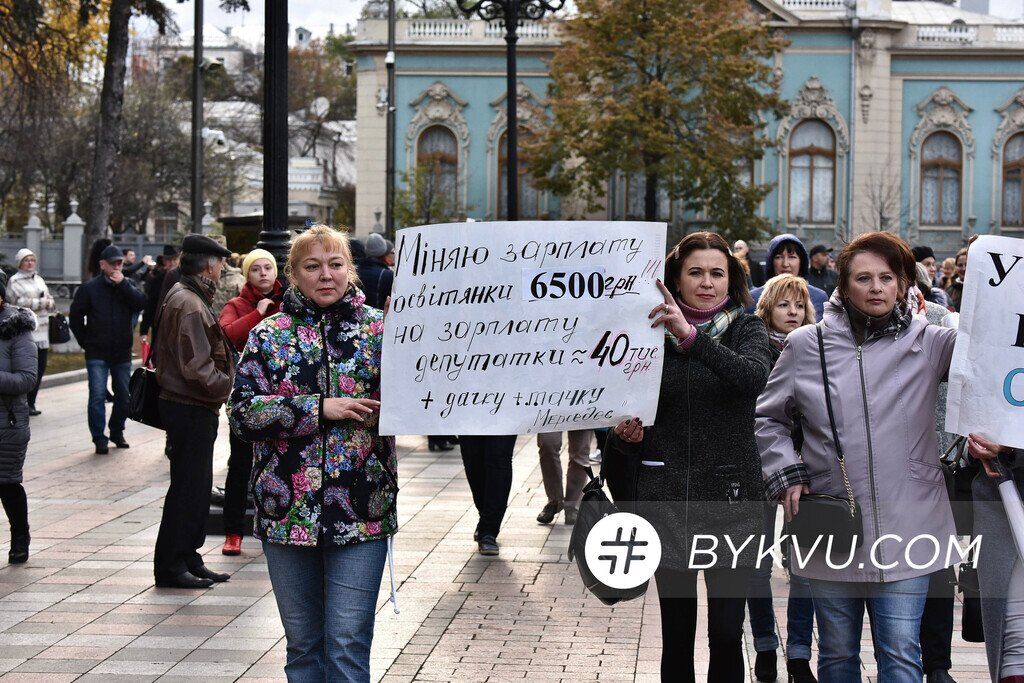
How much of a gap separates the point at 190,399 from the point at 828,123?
42736 millimetres

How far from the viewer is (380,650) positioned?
6.70 metres

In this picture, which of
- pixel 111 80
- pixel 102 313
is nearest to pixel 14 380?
pixel 102 313

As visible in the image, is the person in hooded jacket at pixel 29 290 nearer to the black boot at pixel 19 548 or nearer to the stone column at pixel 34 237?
the black boot at pixel 19 548

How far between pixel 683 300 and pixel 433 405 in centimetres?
99

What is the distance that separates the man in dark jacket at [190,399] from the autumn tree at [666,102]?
3400 centimetres

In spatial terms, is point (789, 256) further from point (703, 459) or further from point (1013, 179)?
point (1013, 179)

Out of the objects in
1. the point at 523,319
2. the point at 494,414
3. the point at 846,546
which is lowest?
the point at 846,546

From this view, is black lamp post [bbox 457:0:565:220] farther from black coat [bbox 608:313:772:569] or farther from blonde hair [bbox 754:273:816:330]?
black coat [bbox 608:313:772:569]

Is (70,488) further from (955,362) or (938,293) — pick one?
(955,362)

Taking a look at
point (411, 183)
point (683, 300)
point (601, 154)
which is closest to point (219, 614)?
point (683, 300)

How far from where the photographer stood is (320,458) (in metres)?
4.73

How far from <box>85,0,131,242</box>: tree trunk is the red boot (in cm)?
2140

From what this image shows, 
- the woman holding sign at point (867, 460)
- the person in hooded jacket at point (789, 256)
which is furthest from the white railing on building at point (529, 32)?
the woman holding sign at point (867, 460)

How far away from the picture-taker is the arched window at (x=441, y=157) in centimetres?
4869
